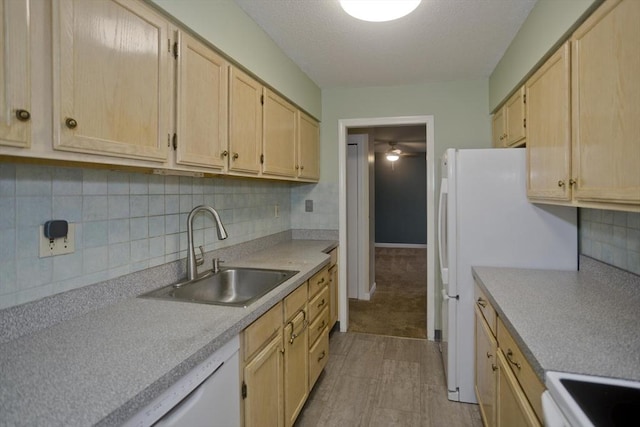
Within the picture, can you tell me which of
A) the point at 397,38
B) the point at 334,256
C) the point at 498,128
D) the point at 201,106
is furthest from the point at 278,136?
the point at 498,128

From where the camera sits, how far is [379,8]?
5.10 ft

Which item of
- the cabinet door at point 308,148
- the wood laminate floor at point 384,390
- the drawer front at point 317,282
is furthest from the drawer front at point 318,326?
the cabinet door at point 308,148

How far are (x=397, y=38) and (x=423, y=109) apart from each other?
101cm

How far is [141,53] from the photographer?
120 centimetres

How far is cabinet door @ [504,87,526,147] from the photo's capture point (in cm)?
211

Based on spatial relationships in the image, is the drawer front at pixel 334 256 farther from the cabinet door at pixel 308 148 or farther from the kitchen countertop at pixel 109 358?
the kitchen countertop at pixel 109 358

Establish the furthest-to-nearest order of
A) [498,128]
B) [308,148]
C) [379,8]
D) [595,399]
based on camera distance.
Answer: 1. [308,148]
2. [498,128]
3. [379,8]
4. [595,399]

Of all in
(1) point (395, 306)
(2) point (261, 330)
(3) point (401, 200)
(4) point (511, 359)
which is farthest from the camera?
(3) point (401, 200)

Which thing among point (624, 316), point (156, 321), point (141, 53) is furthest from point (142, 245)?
point (624, 316)

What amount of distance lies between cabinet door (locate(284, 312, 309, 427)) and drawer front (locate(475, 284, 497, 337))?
97cm

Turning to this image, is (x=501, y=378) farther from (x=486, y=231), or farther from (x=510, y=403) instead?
(x=486, y=231)

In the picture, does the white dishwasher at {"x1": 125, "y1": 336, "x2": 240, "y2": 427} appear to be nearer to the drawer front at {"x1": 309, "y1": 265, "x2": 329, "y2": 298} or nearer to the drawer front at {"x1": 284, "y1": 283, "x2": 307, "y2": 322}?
the drawer front at {"x1": 284, "y1": 283, "x2": 307, "y2": 322}

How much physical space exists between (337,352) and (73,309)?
2.12 meters

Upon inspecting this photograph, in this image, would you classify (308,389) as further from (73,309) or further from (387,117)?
(387,117)
